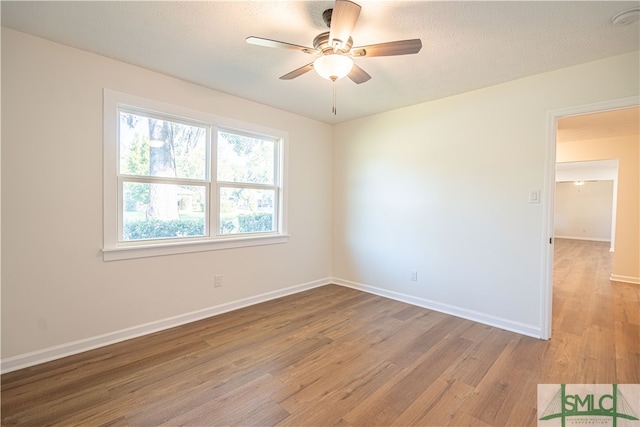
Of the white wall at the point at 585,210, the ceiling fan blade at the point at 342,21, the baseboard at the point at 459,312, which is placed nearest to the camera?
the ceiling fan blade at the point at 342,21

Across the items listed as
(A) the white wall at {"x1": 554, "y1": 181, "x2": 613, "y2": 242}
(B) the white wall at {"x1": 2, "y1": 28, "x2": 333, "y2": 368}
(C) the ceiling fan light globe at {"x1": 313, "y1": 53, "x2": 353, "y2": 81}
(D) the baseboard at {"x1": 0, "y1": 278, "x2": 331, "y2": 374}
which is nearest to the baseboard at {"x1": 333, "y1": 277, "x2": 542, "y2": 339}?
(D) the baseboard at {"x1": 0, "y1": 278, "x2": 331, "y2": 374}

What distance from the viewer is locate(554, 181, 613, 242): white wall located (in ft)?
32.1

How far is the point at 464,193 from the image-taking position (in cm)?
330

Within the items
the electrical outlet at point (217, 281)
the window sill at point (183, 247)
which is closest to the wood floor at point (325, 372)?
the electrical outlet at point (217, 281)

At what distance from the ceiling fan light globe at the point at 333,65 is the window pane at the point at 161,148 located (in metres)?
1.82

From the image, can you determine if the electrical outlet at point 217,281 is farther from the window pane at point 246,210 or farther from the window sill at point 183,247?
the window pane at point 246,210

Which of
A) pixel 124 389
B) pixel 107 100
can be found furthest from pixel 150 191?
pixel 124 389

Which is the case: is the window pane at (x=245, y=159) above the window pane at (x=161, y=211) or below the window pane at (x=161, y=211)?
above

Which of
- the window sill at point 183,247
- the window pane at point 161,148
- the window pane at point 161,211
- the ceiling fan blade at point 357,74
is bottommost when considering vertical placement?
the window sill at point 183,247

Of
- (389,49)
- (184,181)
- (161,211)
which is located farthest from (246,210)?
(389,49)

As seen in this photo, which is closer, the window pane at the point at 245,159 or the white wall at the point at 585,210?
the window pane at the point at 245,159

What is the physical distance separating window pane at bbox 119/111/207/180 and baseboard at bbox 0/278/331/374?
57.3 inches

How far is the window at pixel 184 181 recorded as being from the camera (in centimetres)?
265

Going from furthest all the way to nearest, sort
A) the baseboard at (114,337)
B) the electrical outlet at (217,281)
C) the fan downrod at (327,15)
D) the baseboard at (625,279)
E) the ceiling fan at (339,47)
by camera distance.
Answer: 1. the baseboard at (625,279)
2. the electrical outlet at (217,281)
3. the baseboard at (114,337)
4. the fan downrod at (327,15)
5. the ceiling fan at (339,47)
